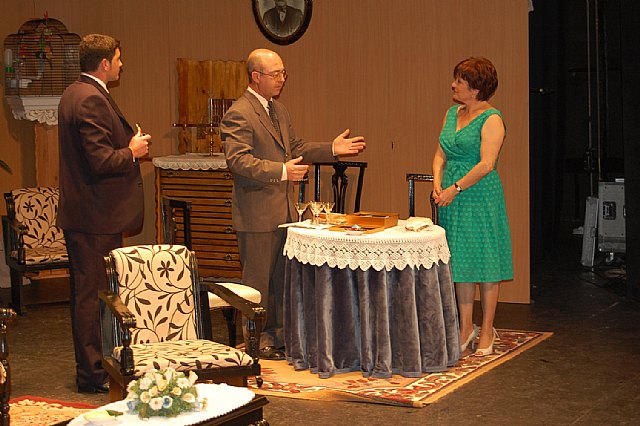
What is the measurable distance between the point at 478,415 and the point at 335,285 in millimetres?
1070

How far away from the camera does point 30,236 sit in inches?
320

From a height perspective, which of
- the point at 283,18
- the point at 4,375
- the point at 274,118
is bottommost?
the point at 4,375

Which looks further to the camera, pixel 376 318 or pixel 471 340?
pixel 471 340

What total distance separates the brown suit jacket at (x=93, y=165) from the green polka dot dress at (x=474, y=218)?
6.29 feet

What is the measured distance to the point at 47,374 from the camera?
592 centimetres

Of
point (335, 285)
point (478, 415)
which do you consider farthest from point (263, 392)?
point (478, 415)

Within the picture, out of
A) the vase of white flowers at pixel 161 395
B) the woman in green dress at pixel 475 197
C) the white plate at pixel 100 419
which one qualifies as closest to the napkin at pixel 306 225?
the woman in green dress at pixel 475 197

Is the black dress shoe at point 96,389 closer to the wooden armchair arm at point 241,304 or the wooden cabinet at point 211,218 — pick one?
the wooden armchair arm at point 241,304

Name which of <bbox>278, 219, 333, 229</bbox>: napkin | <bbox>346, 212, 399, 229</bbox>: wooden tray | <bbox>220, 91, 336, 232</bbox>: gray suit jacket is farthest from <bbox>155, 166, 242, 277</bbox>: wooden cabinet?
<bbox>346, 212, 399, 229</bbox>: wooden tray

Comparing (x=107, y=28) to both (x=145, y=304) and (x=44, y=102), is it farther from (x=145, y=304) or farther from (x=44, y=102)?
(x=145, y=304)

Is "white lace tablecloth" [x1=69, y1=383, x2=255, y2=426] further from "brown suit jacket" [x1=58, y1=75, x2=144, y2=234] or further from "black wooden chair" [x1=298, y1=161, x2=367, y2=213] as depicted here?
"black wooden chair" [x1=298, y1=161, x2=367, y2=213]

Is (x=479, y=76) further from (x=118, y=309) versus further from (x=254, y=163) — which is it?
(x=118, y=309)

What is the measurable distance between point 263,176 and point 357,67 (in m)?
2.81

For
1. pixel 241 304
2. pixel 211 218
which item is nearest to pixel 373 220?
pixel 241 304
